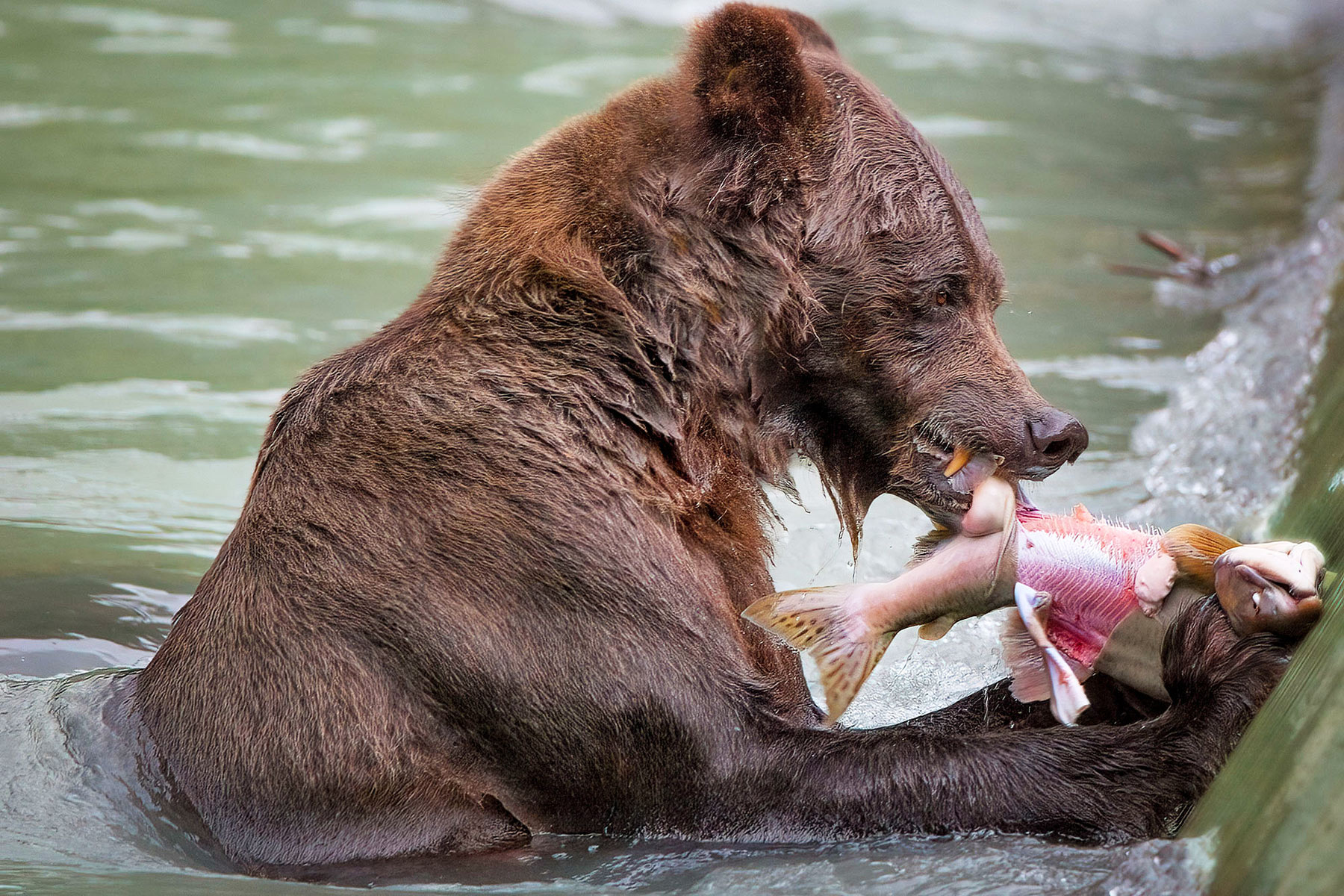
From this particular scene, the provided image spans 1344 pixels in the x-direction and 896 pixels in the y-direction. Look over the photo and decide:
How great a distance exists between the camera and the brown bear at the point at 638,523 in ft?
11.6

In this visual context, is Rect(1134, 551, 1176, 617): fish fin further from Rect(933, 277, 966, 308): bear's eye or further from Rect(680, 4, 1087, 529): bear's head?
Rect(933, 277, 966, 308): bear's eye

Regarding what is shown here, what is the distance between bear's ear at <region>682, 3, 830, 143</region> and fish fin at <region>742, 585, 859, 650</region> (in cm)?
118

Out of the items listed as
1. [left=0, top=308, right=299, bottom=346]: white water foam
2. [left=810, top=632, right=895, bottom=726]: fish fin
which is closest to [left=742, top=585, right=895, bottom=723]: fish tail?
[left=810, top=632, right=895, bottom=726]: fish fin

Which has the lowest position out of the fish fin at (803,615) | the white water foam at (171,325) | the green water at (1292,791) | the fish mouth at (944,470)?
the green water at (1292,791)

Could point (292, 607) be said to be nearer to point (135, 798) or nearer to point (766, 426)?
point (135, 798)

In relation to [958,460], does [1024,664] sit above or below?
below

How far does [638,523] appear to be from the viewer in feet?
11.9

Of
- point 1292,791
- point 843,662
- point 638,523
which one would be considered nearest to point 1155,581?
point 843,662

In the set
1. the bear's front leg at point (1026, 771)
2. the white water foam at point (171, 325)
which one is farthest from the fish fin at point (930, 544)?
the white water foam at point (171, 325)

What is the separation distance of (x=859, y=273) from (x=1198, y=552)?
1.08m

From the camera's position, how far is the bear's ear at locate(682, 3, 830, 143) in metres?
3.79

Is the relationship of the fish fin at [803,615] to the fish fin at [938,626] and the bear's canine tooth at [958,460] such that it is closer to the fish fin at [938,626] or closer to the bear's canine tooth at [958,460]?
the fish fin at [938,626]

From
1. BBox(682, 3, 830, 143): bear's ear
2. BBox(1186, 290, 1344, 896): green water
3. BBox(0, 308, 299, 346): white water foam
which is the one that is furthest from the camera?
BBox(0, 308, 299, 346): white water foam

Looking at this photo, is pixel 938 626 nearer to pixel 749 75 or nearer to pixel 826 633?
pixel 826 633
